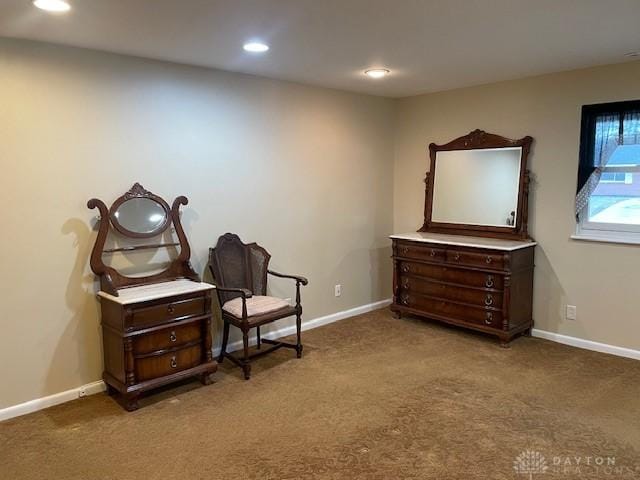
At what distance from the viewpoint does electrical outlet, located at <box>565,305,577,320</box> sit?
13.4 feet

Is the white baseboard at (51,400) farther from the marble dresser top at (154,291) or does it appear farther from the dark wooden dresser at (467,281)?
the dark wooden dresser at (467,281)

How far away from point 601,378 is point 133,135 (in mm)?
3679

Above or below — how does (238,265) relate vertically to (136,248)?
below

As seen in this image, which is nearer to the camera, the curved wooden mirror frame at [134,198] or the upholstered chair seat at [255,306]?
the curved wooden mirror frame at [134,198]

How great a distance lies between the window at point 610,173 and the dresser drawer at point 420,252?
1.14m

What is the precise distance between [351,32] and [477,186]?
2359 mm

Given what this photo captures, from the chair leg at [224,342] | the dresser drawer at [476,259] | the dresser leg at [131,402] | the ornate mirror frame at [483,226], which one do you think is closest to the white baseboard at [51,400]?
the dresser leg at [131,402]

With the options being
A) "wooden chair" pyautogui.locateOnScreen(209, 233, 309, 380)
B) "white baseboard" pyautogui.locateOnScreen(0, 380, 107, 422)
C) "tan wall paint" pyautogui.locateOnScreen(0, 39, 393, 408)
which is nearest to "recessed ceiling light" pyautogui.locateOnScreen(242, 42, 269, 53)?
"tan wall paint" pyautogui.locateOnScreen(0, 39, 393, 408)

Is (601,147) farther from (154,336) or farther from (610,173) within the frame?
(154,336)

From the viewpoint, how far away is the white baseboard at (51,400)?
2.95 meters

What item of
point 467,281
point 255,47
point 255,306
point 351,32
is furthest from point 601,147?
point 255,306

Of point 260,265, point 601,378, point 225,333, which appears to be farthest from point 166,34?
point 601,378

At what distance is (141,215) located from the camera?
3340 mm

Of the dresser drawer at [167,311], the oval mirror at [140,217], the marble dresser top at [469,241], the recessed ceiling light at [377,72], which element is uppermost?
the recessed ceiling light at [377,72]
